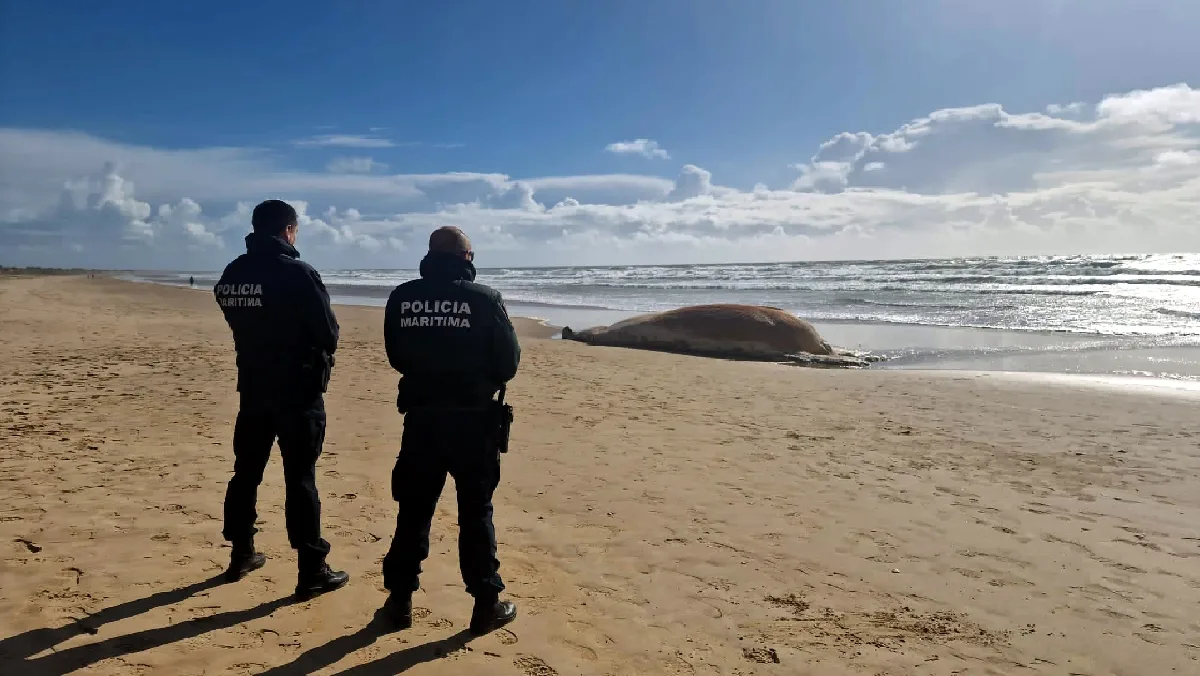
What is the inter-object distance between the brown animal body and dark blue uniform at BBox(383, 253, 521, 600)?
35.4 ft

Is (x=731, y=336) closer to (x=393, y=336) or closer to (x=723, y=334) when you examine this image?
(x=723, y=334)

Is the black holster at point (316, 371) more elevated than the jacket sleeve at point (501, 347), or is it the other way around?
the jacket sleeve at point (501, 347)

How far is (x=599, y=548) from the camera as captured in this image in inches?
165

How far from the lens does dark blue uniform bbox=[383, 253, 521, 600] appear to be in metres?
2.98

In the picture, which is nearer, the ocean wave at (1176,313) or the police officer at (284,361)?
the police officer at (284,361)

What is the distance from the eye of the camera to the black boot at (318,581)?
3.34 metres

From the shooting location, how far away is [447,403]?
2.99 m

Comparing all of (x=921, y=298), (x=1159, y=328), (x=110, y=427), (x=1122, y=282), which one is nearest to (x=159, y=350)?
(x=110, y=427)

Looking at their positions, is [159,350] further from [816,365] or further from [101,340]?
[816,365]

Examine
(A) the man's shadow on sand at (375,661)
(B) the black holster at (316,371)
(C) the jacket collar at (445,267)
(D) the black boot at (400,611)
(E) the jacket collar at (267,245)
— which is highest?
(E) the jacket collar at (267,245)

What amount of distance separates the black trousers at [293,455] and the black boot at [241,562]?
282 millimetres

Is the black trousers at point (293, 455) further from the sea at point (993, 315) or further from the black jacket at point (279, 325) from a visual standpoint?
the sea at point (993, 315)

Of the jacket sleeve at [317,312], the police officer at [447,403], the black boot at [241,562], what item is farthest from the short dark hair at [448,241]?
the black boot at [241,562]

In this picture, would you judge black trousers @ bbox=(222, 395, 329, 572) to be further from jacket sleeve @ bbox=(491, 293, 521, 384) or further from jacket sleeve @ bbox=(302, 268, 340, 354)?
jacket sleeve @ bbox=(491, 293, 521, 384)
